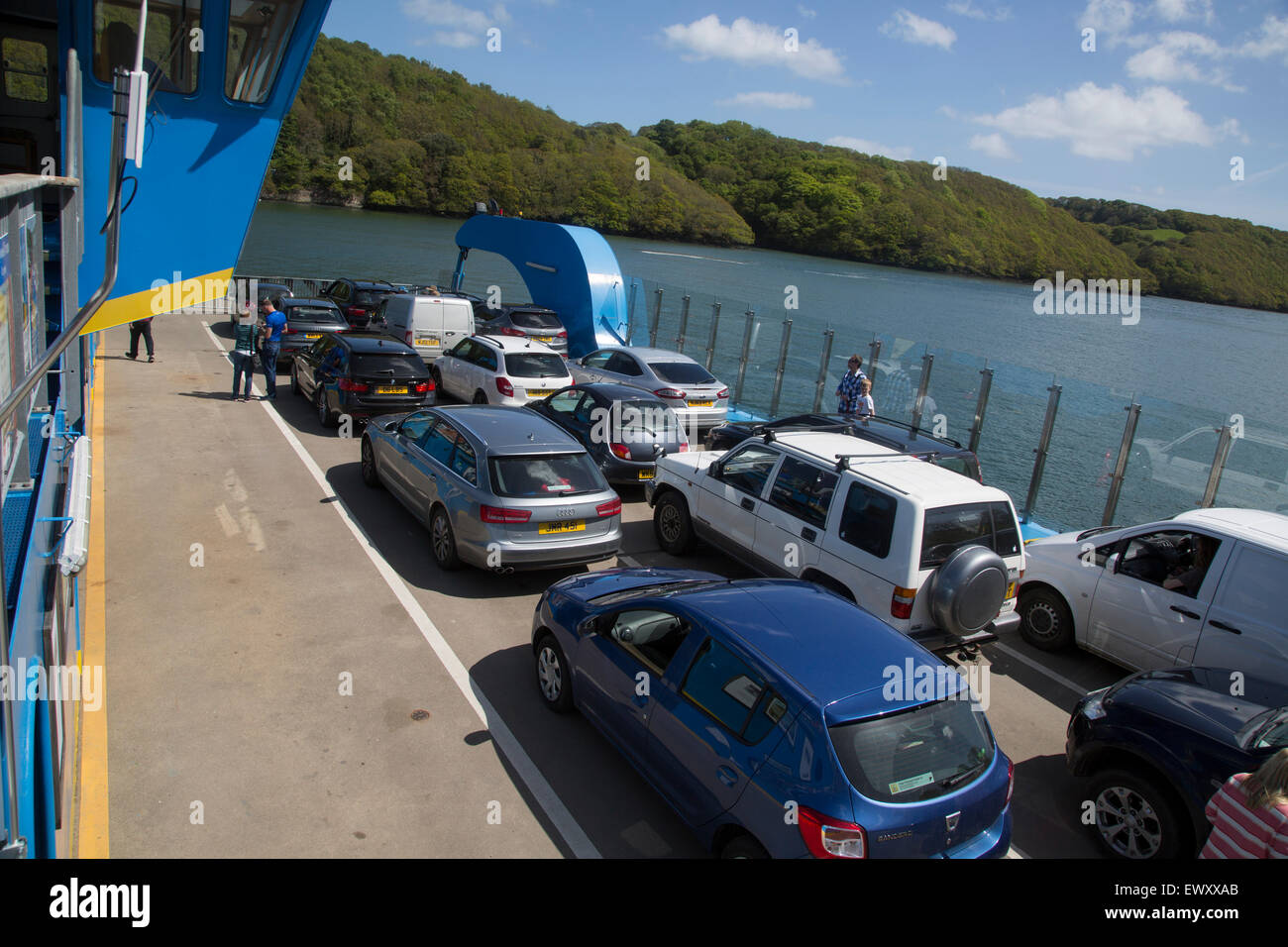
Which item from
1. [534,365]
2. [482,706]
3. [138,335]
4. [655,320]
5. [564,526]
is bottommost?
[482,706]

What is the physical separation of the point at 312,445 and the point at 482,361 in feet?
11.5

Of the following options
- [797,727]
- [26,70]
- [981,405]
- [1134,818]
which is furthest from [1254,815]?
[26,70]

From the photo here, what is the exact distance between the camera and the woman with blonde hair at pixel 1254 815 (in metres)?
3.75

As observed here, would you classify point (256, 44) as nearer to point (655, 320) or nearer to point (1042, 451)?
point (1042, 451)

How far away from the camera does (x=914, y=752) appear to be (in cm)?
428

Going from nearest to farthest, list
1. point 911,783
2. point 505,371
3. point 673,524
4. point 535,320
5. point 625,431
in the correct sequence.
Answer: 1. point 911,783
2. point 673,524
3. point 625,431
4. point 505,371
5. point 535,320

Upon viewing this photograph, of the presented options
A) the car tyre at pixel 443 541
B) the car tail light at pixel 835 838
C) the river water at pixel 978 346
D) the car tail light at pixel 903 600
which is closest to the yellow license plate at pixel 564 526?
the car tyre at pixel 443 541

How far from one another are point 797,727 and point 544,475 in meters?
4.84

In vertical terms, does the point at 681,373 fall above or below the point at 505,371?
above

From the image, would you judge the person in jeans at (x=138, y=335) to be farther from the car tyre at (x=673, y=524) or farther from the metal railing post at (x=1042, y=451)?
the metal railing post at (x=1042, y=451)

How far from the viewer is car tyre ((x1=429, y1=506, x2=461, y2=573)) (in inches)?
337

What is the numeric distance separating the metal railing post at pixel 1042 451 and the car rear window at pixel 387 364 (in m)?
9.64
